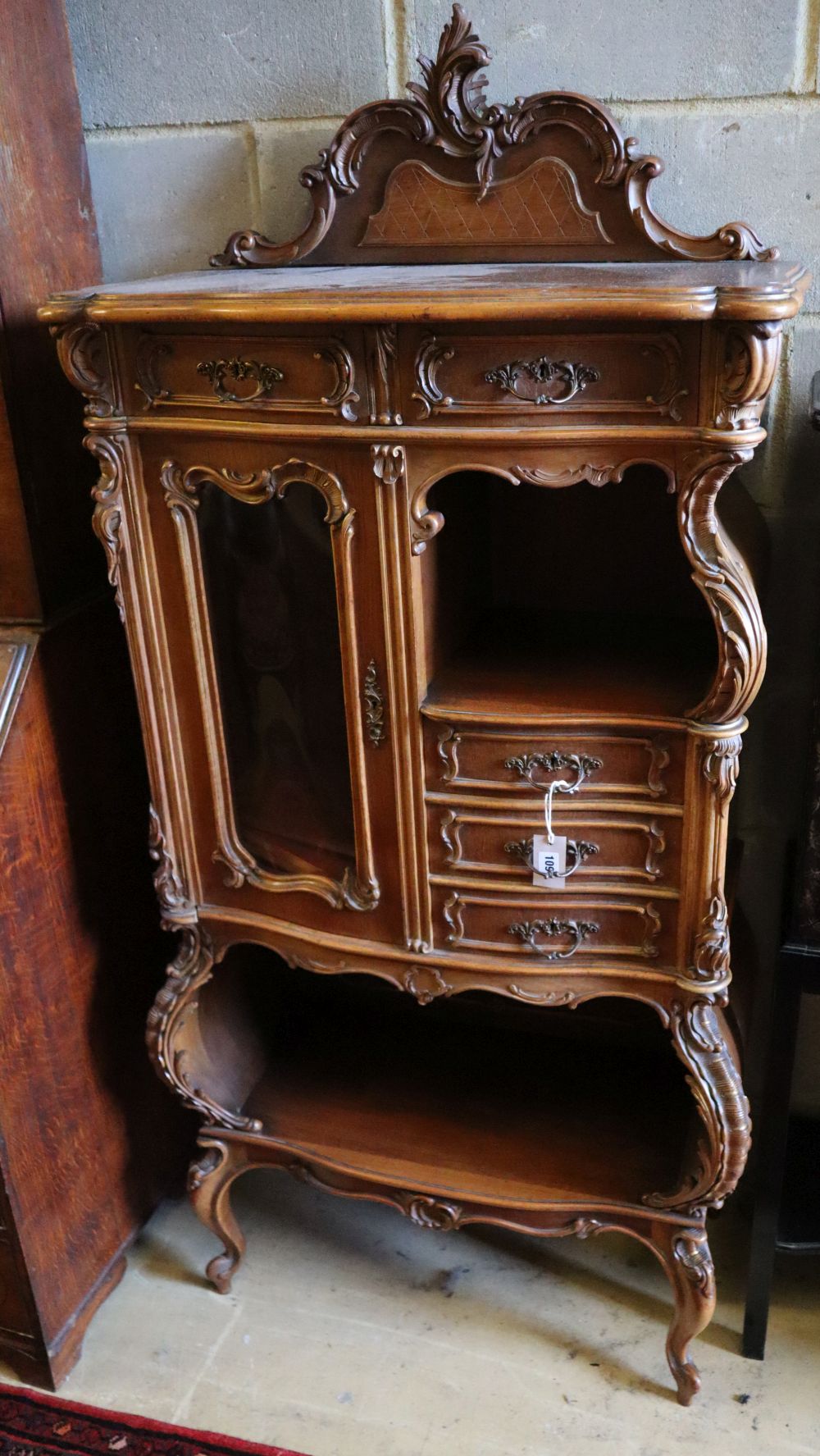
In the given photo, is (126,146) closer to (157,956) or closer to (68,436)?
(68,436)

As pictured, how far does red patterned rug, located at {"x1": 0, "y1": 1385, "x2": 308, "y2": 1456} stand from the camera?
1.68 meters


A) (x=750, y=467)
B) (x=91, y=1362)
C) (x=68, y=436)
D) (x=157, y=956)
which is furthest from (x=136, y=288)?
(x=91, y=1362)

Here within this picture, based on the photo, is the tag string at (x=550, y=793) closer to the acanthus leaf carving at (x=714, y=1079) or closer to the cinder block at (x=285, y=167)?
the acanthus leaf carving at (x=714, y=1079)

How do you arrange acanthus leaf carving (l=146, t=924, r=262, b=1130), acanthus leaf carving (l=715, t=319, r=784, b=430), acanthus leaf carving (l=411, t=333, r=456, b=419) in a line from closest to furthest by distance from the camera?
acanthus leaf carving (l=715, t=319, r=784, b=430)
acanthus leaf carving (l=411, t=333, r=456, b=419)
acanthus leaf carving (l=146, t=924, r=262, b=1130)

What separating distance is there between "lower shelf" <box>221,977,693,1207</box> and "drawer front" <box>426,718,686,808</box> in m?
0.64

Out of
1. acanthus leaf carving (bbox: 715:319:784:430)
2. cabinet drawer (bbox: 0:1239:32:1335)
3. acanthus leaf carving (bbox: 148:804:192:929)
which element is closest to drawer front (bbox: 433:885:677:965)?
acanthus leaf carving (bbox: 148:804:192:929)

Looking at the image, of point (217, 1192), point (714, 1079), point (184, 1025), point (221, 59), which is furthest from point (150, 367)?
point (217, 1192)

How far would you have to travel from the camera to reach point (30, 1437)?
1.72 m

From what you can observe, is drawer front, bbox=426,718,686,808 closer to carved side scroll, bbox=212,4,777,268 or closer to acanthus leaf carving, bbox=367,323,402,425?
acanthus leaf carving, bbox=367,323,402,425

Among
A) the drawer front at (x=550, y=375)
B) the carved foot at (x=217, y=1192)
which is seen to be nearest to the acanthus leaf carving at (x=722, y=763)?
the drawer front at (x=550, y=375)

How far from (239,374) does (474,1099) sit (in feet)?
3.83

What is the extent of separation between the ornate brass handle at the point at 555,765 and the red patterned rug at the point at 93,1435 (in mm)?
1013

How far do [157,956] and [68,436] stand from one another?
87cm

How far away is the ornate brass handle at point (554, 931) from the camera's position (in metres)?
1.52
